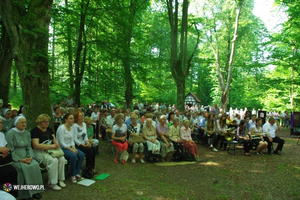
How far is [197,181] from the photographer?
453 cm

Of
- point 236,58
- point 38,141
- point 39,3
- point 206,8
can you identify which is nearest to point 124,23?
point 39,3

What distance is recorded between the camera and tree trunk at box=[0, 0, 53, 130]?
4.80 meters

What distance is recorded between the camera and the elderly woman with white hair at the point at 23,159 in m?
3.29

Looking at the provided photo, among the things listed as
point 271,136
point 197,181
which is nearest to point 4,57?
point 197,181

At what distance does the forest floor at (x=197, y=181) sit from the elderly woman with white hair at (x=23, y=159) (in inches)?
12.5

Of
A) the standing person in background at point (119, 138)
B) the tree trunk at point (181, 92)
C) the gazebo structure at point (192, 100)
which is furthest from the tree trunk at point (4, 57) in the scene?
the gazebo structure at point (192, 100)

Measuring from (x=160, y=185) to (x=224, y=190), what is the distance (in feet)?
4.10

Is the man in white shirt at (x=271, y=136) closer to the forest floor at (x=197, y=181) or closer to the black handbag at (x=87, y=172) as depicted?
the forest floor at (x=197, y=181)

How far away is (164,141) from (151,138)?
42 centimetres

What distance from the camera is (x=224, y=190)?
4.09m

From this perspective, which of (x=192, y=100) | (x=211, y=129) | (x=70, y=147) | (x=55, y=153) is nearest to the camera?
(x=55, y=153)

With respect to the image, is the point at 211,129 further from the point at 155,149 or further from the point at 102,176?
the point at 102,176

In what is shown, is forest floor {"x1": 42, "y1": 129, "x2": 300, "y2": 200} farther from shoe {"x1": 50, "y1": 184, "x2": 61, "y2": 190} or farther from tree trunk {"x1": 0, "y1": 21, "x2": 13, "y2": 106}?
tree trunk {"x1": 0, "y1": 21, "x2": 13, "y2": 106}

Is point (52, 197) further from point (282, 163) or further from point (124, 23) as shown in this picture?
point (124, 23)
